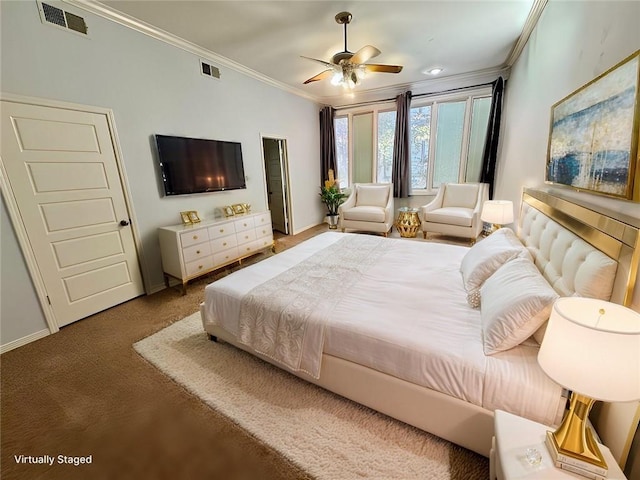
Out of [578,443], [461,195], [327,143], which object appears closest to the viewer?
[578,443]

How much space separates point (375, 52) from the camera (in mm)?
2502

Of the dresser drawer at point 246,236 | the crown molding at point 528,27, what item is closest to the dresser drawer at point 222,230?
the dresser drawer at point 246,236

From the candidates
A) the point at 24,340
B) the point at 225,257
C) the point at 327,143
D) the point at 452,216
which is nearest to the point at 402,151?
the point at 327,143

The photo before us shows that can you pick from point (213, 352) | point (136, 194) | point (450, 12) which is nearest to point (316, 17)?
point (450, 12)

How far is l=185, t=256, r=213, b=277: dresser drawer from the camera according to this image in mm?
2968

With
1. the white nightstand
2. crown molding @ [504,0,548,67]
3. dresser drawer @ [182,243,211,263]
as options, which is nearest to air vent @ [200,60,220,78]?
dresser drawer @ [182,243,211,263]

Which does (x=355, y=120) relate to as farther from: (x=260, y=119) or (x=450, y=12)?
(x=450, y=12)

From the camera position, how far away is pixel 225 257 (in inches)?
134

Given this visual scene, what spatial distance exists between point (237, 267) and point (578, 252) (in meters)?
3.50

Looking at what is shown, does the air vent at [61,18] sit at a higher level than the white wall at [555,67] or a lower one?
higher

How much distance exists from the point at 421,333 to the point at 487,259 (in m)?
0.81

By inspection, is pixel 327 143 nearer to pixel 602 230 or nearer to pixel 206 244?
pixel 206 244

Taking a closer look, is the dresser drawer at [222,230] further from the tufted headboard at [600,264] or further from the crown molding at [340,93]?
the tufted headboard at [600,264]

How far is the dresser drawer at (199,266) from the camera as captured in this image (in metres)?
2.97
